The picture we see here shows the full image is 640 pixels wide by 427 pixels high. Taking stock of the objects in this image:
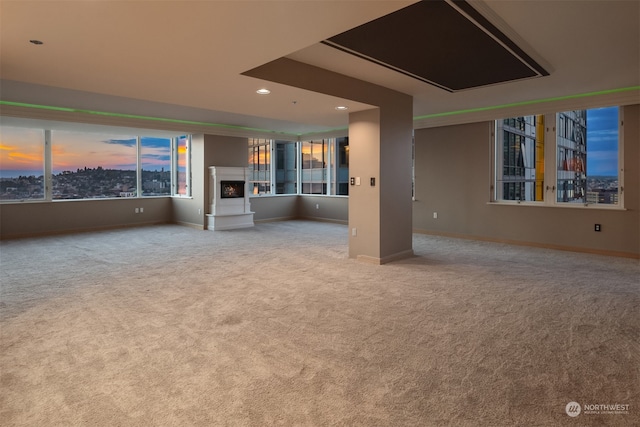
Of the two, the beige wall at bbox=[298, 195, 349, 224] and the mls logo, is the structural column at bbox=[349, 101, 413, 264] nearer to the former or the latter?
the mls logo

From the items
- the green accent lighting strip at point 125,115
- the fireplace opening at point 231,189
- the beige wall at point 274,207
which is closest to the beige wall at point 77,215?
the fireplace opening at point 231,189

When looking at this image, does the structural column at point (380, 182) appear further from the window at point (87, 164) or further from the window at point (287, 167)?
the window at point (287, 167)

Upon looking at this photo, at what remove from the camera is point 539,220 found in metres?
6.68

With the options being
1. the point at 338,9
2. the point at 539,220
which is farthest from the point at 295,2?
the point at 539,220

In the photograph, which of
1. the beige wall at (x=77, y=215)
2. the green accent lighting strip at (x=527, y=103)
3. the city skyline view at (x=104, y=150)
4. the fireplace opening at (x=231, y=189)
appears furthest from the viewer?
the fireplace opening at (x=231, y=189)

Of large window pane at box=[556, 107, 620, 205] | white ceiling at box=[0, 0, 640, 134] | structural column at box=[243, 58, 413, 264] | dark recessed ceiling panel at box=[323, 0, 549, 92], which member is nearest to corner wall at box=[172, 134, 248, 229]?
white ceiling at box=[0, 0, 640, 134]

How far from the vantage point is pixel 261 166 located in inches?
447

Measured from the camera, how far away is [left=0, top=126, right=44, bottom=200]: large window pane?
26.4 feet

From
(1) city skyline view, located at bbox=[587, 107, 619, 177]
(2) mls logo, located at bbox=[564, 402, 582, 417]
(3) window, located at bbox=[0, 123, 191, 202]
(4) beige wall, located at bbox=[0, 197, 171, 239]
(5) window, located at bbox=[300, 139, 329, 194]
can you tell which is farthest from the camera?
(5) window, located at bbox=[300, 139, 329, 194]

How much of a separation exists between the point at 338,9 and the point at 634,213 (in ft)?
19.3

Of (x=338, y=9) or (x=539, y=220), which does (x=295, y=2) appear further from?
(x=539, y=220)

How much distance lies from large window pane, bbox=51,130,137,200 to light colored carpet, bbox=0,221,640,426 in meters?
4.09

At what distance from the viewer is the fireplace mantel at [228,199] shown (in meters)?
8.99

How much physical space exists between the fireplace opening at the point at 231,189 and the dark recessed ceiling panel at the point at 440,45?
582 centimetres
